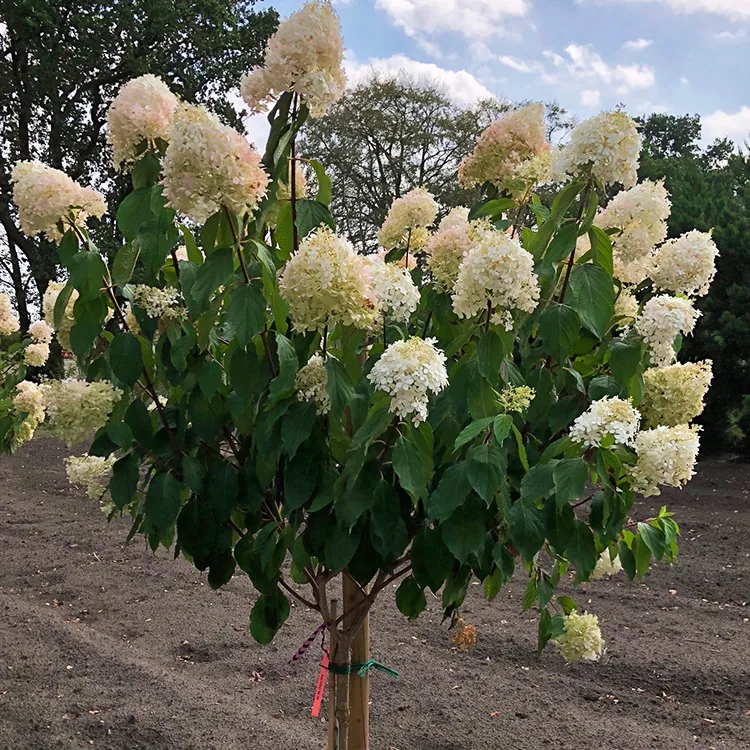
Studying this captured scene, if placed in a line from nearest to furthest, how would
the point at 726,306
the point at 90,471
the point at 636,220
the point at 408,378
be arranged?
1. the point at 408,378
2. the point at 636,220
3. the point at 90,471
4. the point at 726,306

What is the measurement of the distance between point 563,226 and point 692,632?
3.58 m

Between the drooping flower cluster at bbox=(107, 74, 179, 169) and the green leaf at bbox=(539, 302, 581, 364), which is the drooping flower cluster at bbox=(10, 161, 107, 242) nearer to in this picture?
the drooping flower cluster at bbox=(107, 74, 179, 169)

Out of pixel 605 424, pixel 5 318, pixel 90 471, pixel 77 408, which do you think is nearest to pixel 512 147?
pixel 605 424

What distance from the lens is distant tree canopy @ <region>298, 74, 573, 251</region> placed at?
702 inches

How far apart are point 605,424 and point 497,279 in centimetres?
32

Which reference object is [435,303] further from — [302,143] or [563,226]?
[302,143]

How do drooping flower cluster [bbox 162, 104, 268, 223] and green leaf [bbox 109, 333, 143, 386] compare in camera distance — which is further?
green leaf [bbox 109, 333, 143, 386]

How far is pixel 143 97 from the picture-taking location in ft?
4.64

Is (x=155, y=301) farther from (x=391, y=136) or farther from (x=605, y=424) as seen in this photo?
(x=391, y=136)

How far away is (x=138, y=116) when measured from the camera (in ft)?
4.58

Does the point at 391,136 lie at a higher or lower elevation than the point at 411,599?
higher

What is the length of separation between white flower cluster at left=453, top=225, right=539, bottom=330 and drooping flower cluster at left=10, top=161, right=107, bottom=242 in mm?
781

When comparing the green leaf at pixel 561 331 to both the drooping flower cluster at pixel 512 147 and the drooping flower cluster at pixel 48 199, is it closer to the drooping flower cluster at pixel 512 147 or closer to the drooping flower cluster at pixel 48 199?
the drooping flower cluster at pixel 512 147

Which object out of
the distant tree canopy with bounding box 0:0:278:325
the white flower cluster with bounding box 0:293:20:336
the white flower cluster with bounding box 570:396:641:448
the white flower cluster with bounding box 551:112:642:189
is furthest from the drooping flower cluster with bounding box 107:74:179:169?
the distant tree canopy with bounding box 0:0:278:325
